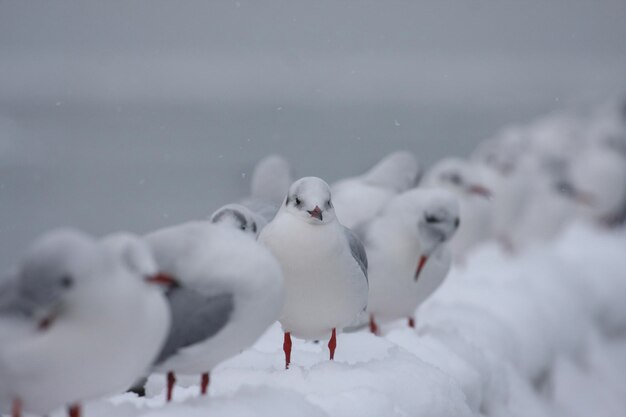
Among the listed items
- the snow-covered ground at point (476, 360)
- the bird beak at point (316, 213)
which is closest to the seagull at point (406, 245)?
the snow-covered ground at point (476, 360)

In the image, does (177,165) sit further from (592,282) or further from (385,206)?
(385,206)

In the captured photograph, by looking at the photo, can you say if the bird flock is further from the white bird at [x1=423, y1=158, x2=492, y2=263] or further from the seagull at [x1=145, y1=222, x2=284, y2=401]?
the white bird at [x1=423, y1=158, x2=492, y2=263]

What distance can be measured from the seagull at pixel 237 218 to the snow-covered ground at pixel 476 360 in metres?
0.47

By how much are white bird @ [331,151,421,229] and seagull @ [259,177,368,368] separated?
126 cm

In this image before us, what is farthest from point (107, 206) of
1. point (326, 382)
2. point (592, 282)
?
point (326, 382)

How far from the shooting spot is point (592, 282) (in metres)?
6.95

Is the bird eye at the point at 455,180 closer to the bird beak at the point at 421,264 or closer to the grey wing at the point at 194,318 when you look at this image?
the bird beak at the point at 421,264

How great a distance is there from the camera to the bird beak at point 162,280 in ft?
7.52

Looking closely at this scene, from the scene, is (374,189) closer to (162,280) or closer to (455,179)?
(455,179)

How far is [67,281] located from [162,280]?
1.19 ft

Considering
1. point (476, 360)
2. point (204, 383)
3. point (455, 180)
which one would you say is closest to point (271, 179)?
point (476, 360)

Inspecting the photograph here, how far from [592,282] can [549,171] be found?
278 centimetres

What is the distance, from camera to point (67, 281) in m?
2.05

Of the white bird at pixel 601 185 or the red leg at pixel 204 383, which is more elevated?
the red leg at pixel 204 383
